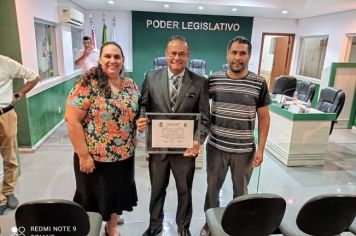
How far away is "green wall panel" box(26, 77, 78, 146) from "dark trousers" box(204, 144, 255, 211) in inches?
113

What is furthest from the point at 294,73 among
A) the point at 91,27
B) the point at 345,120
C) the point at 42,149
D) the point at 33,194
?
the point at 33,194

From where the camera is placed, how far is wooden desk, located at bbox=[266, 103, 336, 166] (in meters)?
3.45

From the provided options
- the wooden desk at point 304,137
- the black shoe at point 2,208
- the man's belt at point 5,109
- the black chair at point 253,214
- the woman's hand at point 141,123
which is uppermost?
the woman's hand at point 141,123

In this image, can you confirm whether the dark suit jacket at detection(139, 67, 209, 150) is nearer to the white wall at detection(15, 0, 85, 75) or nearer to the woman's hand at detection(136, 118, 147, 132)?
the woman's hand at detection(136, 118, 147, 132)

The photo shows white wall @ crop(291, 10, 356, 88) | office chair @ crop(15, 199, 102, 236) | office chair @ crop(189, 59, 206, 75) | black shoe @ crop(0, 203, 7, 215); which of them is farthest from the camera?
office chair @ crop(189, 59, 206, 75)

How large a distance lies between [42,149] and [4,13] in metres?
1.82

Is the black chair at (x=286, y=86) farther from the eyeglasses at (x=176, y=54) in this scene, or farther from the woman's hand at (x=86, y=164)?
the woman's hand at (x=86, y=164)

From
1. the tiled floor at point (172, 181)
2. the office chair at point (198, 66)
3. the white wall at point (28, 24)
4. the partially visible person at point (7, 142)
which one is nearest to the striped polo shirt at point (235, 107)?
the tiled floor at point (172, 181)

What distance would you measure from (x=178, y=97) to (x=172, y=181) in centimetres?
160

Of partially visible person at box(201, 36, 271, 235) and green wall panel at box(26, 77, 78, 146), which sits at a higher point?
partially visible person at box(201, 36, 271, 235)

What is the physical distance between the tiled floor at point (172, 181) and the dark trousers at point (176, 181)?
27cm

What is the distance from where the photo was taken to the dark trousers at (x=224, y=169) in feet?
5.97

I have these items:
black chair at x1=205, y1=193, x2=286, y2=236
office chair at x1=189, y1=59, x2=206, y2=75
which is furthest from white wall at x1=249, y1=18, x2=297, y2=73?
black chair at x1=205, y1=193, x2=286, y2=236

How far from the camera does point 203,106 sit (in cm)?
165
